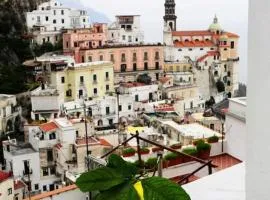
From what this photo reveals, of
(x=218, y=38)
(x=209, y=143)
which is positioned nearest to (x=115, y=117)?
(x=218, y=38)

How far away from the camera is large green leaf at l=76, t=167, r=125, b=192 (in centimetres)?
117

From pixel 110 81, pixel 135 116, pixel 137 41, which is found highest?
pixel 137 41

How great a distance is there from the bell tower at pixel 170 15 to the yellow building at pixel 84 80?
634 inches

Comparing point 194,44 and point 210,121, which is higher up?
point 194,44

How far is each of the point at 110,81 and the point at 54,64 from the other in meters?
3.48

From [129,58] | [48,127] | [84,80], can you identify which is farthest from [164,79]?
[48,127]

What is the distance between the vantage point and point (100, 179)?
118 centimetres

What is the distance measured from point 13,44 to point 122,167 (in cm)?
3251

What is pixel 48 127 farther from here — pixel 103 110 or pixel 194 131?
pixel 103 110

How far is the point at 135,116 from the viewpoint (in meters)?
26.0

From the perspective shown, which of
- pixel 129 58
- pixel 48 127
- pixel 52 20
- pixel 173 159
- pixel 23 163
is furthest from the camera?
pixel 52 20

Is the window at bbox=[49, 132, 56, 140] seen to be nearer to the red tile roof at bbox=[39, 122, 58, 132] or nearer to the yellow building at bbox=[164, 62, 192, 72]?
the red tile roof at bbox=[39, 122, 58, 132]

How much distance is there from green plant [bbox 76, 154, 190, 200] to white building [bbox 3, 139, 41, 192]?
1644 centimetres

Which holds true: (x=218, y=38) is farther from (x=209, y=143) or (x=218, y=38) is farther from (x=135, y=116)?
(x=209, y=143)
